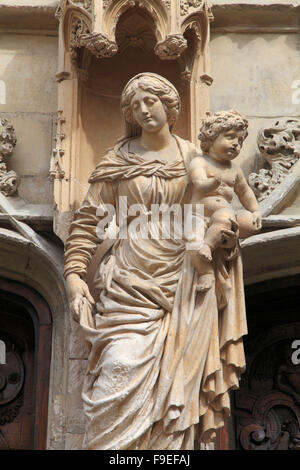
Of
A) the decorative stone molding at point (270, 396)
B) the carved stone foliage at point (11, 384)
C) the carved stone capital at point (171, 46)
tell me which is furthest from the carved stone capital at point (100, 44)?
the decorative stone molding at point (270, 396)

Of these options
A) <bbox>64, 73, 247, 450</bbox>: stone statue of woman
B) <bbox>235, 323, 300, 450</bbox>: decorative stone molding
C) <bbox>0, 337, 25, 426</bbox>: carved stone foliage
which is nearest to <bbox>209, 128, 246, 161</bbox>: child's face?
<bbox>64, 73, 247, 450</bbox>: stone statue of woman

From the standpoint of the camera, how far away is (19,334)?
818 centimetres

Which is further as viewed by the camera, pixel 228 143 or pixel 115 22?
pixel 115 22

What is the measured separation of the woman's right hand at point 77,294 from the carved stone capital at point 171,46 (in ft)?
→ 4.57

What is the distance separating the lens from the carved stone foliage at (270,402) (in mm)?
7938

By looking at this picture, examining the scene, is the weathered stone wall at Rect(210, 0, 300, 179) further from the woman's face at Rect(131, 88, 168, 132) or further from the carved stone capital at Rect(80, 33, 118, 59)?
the woman's face at Rect(131, 88, 168, 132)

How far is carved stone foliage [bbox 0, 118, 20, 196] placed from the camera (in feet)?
26.2

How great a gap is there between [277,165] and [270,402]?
1.33m

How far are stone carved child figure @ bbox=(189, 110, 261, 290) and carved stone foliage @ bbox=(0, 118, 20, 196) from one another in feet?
4.16

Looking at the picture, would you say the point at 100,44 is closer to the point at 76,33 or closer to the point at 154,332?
the point at 76,33

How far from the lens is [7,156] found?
8.09 m

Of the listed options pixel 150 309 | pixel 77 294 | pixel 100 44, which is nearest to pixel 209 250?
pixel 150 309

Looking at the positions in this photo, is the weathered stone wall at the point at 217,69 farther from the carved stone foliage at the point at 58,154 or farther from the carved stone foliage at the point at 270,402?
the carved stone foliage at the point at 270,402
